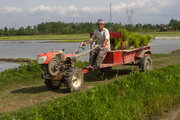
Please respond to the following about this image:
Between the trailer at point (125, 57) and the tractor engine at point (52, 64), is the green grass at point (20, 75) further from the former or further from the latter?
the trailer at point (125, 57)

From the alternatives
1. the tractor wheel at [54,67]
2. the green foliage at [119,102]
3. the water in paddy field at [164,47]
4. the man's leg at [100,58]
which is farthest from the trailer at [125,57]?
the water in paddy field at [164,47]

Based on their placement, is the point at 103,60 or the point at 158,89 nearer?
the point at 158,89

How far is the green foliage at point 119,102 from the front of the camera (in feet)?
14.4

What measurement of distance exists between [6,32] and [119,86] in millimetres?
108221

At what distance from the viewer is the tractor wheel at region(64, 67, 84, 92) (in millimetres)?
7285

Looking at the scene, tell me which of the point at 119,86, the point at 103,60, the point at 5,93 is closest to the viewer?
the point at 119,86

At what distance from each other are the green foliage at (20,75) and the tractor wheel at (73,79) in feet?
9.10

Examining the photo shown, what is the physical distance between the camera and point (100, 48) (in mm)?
8359

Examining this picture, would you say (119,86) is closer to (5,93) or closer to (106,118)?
(106,118)

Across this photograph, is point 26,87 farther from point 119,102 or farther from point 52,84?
point 119,102

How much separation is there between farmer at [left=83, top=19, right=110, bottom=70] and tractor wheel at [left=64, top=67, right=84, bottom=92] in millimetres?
692

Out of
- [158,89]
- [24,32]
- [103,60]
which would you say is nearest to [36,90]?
[103,60]

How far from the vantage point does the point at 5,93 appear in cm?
794

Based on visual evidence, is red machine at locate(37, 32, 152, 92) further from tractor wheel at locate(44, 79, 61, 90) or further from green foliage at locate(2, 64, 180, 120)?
green foliage at locate(2, 64, 180, 120)
